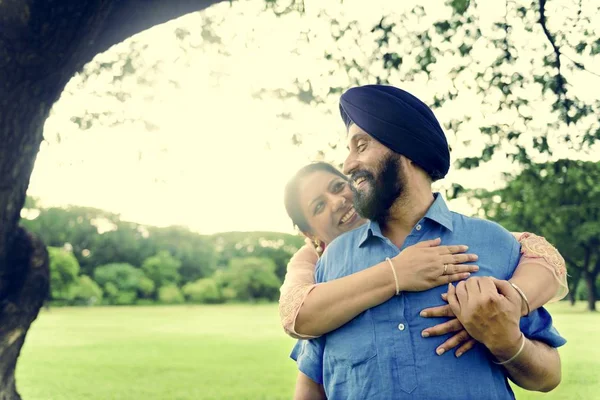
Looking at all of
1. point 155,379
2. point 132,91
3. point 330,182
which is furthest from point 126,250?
point 330,182

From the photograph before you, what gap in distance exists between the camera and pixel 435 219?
8.30ft

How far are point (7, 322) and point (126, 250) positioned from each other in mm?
68141

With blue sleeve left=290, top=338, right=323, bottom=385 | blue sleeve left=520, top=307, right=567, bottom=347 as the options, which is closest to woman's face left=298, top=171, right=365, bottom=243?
blue sleeve left=290, top=338, right=323, bottom=385

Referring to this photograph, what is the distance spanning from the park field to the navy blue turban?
17264mm

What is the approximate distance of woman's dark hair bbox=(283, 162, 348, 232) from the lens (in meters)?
3.97

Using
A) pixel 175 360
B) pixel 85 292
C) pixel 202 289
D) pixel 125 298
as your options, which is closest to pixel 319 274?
pixel 175 360

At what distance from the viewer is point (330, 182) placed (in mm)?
3955

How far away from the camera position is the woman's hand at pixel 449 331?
233cm

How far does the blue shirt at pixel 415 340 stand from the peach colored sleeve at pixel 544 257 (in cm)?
4

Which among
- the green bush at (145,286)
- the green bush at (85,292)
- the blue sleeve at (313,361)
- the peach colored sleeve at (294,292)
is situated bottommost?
the green bush at (85,292)

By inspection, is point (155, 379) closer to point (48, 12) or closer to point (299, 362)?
point (48, 12)

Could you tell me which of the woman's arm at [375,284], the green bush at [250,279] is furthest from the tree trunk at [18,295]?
the green bush at [250,279]

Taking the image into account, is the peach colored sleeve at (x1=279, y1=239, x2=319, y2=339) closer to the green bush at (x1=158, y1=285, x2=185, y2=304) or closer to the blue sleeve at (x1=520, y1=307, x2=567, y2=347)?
the blue sleeve at (x1=520, y1=307, x2=567, y2=347)

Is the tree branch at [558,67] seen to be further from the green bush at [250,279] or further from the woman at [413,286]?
the green bush at [250,279]
